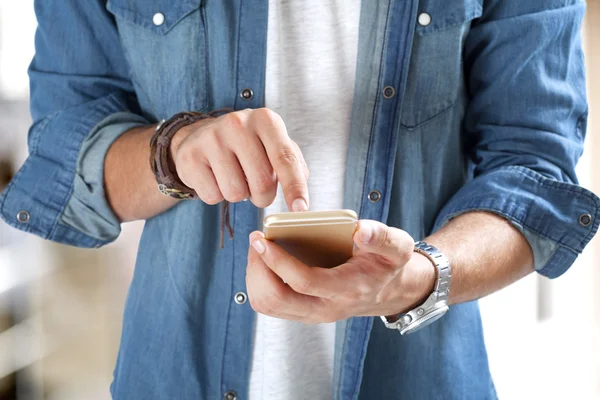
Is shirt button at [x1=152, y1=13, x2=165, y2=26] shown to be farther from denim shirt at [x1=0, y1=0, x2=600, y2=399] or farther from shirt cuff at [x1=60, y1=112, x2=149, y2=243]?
shirt cuff at [x1=60, y1=112, x2=149, y2=243]

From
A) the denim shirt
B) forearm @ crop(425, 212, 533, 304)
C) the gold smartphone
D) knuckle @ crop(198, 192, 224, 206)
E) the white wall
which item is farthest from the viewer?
the white wall

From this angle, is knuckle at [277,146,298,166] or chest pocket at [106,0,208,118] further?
chest pocket at [106,0,208,118]

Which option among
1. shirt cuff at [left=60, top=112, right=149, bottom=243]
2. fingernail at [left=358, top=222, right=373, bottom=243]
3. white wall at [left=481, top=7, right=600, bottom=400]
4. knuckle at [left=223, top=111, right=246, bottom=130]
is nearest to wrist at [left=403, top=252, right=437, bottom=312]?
fingernail at [left=358, top=222, right=373, bottom=243]

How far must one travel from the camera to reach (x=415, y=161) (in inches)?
39.2

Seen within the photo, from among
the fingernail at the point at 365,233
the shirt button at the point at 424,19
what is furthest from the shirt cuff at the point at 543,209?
the fingernail at the point at 365,233

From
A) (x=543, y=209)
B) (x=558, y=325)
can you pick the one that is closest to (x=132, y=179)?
(x=543, y=209)

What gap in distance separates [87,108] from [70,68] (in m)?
0.07

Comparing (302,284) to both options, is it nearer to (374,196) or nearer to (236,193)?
(236,193)

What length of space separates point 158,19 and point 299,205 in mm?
460

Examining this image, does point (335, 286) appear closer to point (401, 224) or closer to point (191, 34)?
point (401, 224)

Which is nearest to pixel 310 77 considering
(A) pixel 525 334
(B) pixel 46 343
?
(B) pixel 46 343

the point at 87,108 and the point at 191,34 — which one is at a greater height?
the point at 191,34

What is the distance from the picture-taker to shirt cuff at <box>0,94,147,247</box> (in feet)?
3.30

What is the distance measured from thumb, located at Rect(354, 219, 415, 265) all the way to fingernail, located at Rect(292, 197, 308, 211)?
6 centimetres
